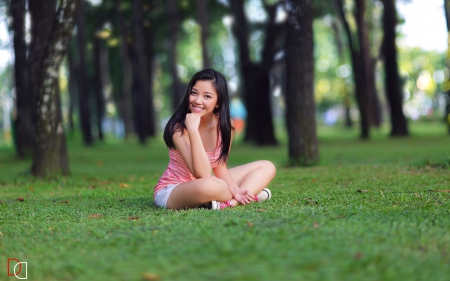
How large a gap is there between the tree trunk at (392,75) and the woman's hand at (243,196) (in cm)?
1666

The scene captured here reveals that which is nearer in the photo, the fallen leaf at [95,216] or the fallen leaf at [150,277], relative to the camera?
the fallen leaf at [150,277]

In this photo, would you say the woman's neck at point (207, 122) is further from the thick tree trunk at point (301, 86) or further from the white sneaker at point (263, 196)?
the thick tree trunk at point (301, 86)

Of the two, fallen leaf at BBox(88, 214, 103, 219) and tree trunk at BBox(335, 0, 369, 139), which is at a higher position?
tree trunk at BBox(335, 0, 369, 139)

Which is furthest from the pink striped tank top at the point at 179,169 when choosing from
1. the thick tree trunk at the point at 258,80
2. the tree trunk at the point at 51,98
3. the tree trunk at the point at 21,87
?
the thick tree trunk at the point at 258,80

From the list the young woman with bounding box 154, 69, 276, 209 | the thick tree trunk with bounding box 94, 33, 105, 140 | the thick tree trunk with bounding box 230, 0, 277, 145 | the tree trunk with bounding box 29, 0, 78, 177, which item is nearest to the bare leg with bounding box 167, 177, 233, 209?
the young woman with bounding box 154, 69, 276, 209

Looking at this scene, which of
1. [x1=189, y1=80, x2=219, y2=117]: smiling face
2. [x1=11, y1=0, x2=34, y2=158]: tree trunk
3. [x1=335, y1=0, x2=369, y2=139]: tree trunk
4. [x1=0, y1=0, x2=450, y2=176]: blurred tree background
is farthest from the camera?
[x1=335, y1=0, x2=369, y2=139]: tree trunk

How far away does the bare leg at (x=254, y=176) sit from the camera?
20.4 feet

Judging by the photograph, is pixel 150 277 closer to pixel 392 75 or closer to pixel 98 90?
pixel 392 75

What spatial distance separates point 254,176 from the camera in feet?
20.6

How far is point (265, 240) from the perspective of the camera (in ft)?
13.0

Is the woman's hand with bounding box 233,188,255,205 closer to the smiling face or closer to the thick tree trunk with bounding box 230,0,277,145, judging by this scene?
the smiling face

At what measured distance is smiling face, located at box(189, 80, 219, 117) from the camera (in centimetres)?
590

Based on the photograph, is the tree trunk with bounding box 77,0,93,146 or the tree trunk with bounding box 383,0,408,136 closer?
the tree trunk with bounding box 383,0,408,136

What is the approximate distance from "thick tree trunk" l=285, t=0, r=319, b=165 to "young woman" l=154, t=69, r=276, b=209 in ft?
15.7
